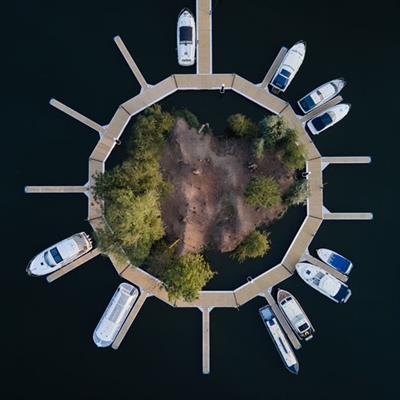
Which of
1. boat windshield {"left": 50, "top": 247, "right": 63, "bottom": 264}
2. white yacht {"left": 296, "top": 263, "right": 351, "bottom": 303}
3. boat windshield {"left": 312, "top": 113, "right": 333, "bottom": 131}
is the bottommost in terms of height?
white yacht {"left": 296, "top": 263, "right": 351, "bottom": 303}

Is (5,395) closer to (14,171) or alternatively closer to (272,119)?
(14,171)

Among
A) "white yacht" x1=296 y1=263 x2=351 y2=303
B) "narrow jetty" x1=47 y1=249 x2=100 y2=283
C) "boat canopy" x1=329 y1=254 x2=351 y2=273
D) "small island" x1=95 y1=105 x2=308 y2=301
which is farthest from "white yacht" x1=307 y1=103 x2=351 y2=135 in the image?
"narrow jetty" x1=47 y1=249 x2=100 y2=283

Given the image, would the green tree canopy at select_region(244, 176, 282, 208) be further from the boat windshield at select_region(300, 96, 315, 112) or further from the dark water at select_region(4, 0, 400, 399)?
the boat windshield at select_region(300, 96, 315, 112)

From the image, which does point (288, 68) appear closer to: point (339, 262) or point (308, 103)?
point (308, 103)

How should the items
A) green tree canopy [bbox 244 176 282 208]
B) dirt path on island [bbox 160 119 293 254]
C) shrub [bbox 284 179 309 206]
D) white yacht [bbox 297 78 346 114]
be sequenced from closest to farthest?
green tree canopy [bbox 244 176 282 208] < shrub [bbox 284 179 309 206] < dirt path on island [bbox 160 119 293 254] < white yacht [bbox 297 78 346 114]

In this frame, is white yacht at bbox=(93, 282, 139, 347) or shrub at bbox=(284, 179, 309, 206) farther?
white yacht at bbox=(93, 282, 139, 347)

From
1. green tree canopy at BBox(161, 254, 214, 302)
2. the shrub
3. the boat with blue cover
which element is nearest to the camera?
green tree canopy at BBox(161, 254, 214, 302)

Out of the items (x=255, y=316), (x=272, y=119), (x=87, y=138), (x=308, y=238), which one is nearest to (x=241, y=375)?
(x=255, y=316)

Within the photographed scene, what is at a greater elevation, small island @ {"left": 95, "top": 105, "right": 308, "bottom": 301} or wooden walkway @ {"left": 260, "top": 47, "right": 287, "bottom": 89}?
wooden walkway @ {"left": 260, "top": 47, "right": 287, "bottom": 89}

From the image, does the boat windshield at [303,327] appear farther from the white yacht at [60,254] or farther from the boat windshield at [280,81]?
the boat windshield at [280,81]
